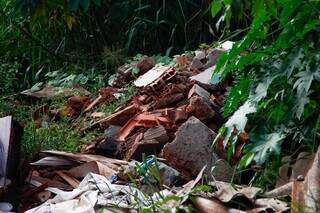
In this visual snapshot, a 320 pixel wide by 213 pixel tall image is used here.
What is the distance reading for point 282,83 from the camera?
9.13 ft

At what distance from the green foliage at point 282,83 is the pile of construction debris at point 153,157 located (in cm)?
25

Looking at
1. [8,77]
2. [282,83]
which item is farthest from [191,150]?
[8,77]

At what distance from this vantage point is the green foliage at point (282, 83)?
8.41ft

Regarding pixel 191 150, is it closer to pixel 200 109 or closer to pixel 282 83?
pixel 200 109

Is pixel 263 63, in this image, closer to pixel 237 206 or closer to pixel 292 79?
pixel 292 79

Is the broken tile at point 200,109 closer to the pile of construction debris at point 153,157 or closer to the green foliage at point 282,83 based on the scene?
the pile of construction debris at point 153,157

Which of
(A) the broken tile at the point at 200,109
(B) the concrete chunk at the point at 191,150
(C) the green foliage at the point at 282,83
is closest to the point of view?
(C) the green foliage at the point at 282,83

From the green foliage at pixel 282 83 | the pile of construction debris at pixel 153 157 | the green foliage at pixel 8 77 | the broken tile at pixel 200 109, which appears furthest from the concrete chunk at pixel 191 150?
the green foliage at pixel 8 77

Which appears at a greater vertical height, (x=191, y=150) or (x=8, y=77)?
(x=191, y=150)

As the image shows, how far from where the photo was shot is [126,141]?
3994 millimetres

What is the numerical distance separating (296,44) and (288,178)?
548 millimetres

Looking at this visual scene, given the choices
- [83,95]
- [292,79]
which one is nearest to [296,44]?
[292,79]

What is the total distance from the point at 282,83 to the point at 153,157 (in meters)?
0.65

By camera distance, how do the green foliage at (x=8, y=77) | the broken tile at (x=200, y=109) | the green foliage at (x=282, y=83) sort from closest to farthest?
the green foliage at (x=282, y=83) < the broken tile at (x=200, y=109) < the green foliage at (x=8, y=77)
